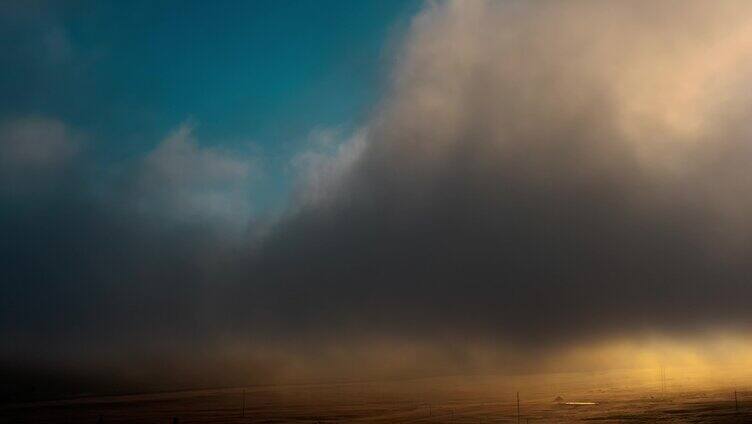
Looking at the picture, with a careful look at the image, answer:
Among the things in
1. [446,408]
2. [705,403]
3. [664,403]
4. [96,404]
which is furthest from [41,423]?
[705,403]

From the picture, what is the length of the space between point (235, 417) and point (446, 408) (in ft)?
140

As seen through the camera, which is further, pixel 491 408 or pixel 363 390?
pixel 363 390

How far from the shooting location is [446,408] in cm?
12750

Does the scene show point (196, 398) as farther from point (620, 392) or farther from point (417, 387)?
point (620, 392)

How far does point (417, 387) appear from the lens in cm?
18562

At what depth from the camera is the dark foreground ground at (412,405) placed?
11206 cm

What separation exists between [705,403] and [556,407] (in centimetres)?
3243

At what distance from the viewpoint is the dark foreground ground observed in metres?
112

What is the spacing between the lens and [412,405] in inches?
5246

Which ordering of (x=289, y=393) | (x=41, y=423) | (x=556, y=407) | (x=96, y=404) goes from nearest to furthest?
(x=41, y=423)
(x=556, y=407)
(x=96, y=404)
(x=289, y=393)

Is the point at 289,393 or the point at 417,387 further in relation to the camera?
the point at 417,387

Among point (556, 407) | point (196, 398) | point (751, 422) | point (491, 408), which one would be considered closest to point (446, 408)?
point (491, 408)

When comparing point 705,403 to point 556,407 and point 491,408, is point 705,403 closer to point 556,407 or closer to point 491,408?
point 556,407

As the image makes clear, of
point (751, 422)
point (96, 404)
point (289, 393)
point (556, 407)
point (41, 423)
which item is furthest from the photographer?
point (289, 393)
